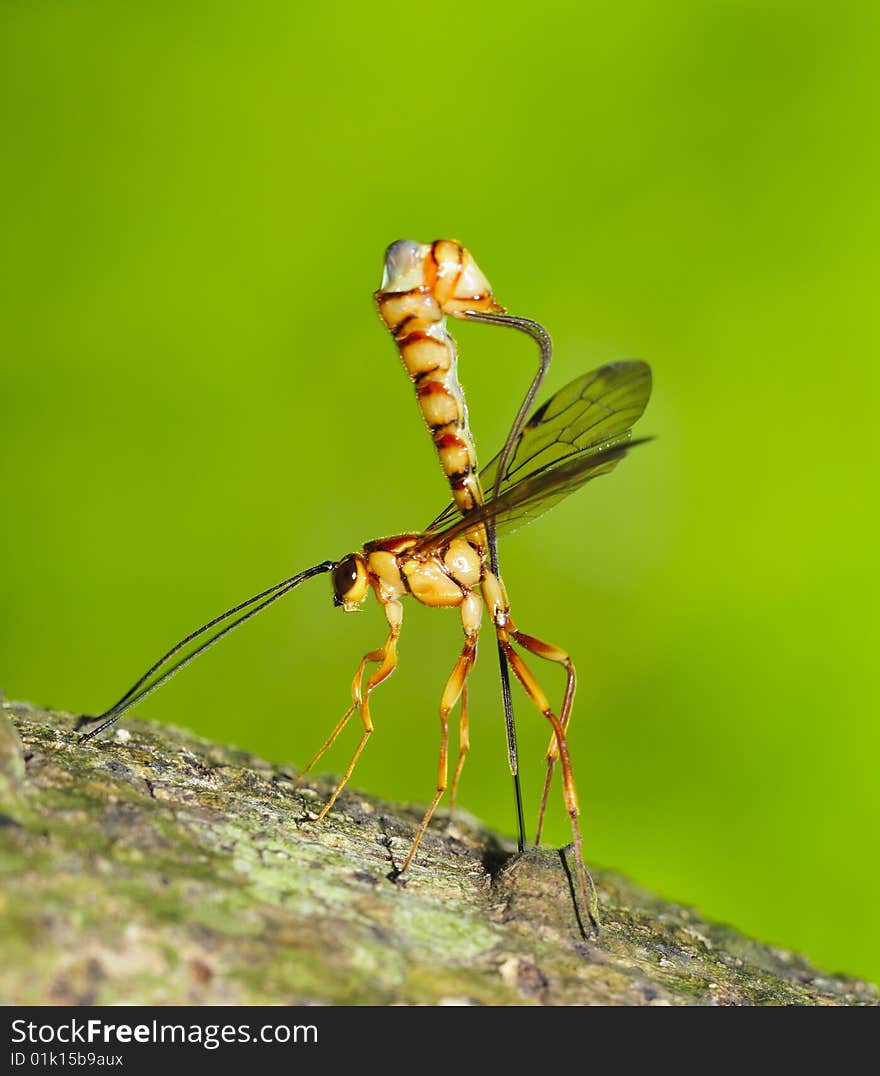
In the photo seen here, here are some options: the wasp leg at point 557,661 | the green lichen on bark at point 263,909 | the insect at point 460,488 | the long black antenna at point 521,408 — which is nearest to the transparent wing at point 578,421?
the insect at point 460,488

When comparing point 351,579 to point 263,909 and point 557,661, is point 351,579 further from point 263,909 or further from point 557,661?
point 263,909

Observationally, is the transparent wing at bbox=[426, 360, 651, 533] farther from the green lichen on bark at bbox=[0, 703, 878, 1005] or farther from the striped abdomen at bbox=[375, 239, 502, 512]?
the green lichen on bark at bbox=[0, 703, 878, 1005]

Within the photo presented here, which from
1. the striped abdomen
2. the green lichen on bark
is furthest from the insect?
the green lichen on bark

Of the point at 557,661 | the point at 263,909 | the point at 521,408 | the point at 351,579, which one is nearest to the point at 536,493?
the point at 521,408

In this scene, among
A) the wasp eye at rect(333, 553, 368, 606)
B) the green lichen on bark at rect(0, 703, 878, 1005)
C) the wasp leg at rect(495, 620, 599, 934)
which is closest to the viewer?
the green lichen on bark at rect(0, 703, 878, 1005)

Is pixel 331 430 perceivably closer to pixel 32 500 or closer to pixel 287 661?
pixel 287 661

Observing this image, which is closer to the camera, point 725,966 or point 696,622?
point 725,966
